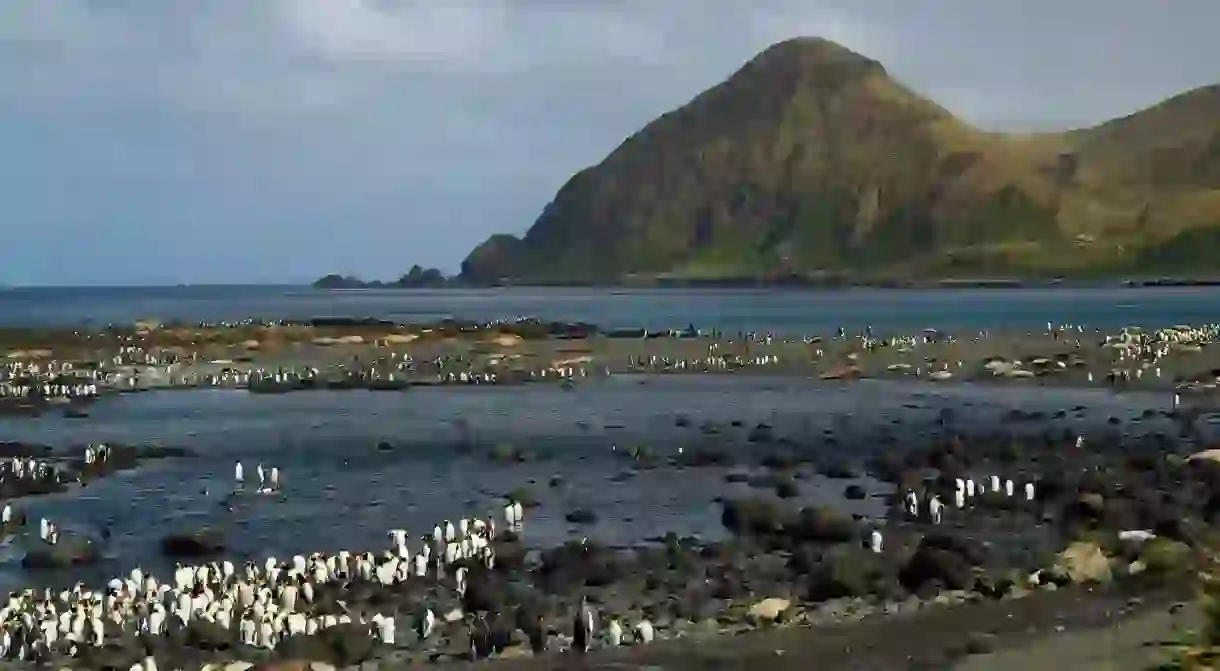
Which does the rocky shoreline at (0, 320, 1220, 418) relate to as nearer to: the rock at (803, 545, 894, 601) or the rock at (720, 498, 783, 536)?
the rock at (720, 498, 783, 536)

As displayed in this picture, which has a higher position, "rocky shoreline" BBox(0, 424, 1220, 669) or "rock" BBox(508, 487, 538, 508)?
"rocky shoreline" BBox(0, 424, 1220, 669)

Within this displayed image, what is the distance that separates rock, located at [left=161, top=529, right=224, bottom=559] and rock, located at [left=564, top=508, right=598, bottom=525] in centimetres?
619

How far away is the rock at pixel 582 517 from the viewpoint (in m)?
24.5

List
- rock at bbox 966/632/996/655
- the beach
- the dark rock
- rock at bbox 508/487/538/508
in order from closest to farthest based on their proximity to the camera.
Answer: rock at bbox 966/632/996/655 → the beach → rock at bbox 508/487/538/508 → the dark rock

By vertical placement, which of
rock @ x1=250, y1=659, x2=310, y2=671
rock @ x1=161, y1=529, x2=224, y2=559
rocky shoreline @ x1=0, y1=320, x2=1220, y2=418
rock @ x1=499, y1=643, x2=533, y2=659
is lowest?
rocky shoreline @ x1=0, y1=320, x2=1220, y2=418

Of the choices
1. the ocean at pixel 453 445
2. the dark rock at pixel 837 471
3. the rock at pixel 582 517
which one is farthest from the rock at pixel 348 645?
the dark rock at pixel 837 471

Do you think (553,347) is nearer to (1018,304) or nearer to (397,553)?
(397,553)

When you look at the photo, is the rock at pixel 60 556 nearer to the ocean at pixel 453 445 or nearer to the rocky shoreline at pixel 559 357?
the ocean at pixel 453 445

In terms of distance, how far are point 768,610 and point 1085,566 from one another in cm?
452

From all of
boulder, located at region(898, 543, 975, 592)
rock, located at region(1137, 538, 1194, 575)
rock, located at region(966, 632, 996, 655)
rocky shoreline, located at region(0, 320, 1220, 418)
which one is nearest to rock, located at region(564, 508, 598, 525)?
boulder, located at region(898, 543, 975, 592)

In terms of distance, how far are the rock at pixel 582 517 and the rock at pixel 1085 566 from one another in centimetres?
888

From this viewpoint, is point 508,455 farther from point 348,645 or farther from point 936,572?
point 348,645

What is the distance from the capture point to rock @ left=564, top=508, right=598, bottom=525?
24511 mm

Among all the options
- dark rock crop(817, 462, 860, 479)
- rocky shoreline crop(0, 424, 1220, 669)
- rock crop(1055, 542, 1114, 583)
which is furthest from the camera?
dark rock crop(817, 462, 860, 479)
